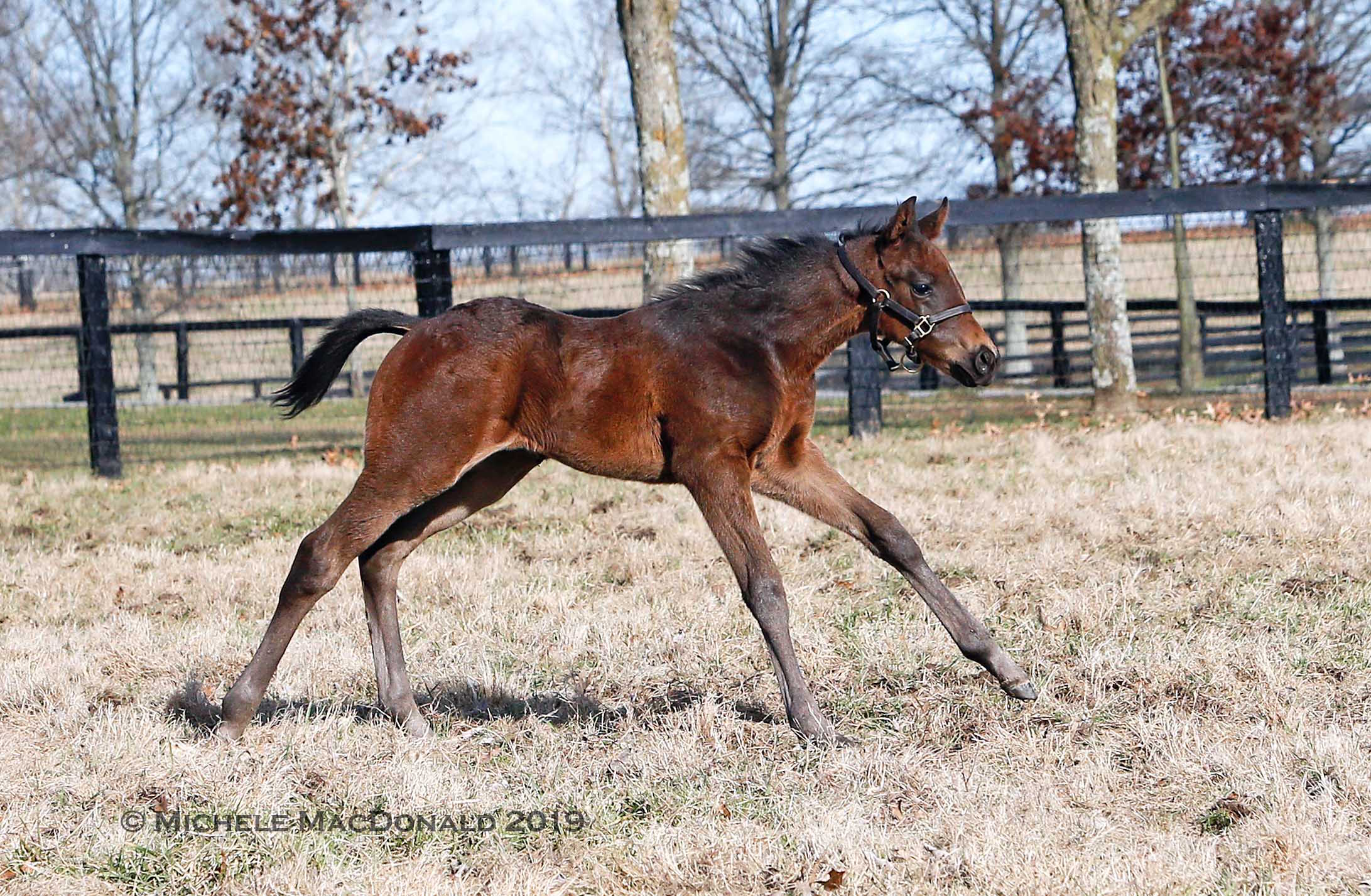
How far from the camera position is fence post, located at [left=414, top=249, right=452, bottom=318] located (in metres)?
11.0

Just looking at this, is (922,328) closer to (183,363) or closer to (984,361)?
(984,361)

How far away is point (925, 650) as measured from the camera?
17.0 feet

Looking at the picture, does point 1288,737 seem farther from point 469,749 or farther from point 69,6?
point 69,6

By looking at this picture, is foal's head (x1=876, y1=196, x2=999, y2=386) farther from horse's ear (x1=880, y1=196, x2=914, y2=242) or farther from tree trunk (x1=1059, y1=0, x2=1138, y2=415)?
tree trunk (x1=1059, y1=0, x2=1138, y2=415)

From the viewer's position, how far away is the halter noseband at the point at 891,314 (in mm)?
4660

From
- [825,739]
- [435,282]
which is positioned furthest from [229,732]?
[435,282]

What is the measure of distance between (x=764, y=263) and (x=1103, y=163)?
8996mm

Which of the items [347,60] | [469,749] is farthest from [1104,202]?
[347,60]

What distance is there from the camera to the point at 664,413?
463 cm

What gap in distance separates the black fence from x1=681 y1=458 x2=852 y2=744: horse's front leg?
449cm

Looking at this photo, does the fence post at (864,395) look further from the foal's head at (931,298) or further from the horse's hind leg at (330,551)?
the horse's hind leg at (330,551)

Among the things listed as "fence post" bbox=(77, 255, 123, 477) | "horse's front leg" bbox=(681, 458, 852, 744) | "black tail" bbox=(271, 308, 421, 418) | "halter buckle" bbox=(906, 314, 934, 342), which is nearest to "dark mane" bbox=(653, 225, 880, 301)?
"halter buckle" bbox=(906, 314, 934, 342)

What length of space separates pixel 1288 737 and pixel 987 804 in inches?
41.9

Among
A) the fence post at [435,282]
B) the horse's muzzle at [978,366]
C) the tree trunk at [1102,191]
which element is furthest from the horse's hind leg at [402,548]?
the tree trunk at [1102,191]
